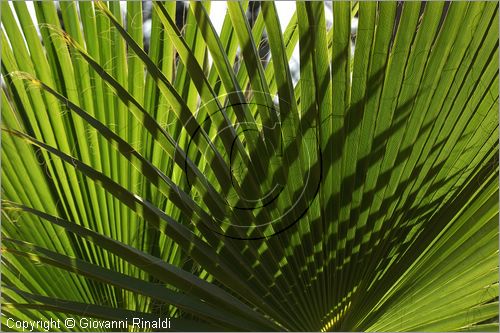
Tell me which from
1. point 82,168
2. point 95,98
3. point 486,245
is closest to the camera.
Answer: point 82,168

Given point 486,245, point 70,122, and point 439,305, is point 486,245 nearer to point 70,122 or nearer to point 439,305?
point 439,305

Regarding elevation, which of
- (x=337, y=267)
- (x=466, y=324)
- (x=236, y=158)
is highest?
(x=236, y=158)

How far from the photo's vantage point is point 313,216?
1440 mm

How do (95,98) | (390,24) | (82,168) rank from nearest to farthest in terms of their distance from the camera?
(82,168), (390,24), (95,98)

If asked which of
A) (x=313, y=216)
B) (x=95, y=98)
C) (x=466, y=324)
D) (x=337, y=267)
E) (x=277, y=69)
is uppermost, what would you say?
(x=95, y=98)

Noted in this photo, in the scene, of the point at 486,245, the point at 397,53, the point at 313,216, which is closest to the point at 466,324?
the point at 486,245

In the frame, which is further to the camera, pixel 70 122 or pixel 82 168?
pixel 70 122

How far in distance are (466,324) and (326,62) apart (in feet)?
2.47

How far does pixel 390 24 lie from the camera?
1383mm

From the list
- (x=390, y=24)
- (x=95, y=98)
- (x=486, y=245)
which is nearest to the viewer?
(x=390, y=24)

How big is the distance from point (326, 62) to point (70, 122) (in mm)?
886

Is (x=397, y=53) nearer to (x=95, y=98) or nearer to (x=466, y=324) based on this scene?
(x=466, y=324)

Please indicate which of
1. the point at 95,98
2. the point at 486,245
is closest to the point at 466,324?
the point at 486,245

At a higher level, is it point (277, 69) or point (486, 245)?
point (277, 69)
